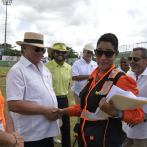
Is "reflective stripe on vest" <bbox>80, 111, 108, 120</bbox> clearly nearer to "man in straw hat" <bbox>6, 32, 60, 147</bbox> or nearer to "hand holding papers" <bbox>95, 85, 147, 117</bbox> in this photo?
"hand holding papers" <bbox>95, 85, 147, 117</bbox>

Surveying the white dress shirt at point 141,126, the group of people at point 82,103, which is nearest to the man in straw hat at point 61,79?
the group of people at point 82,103

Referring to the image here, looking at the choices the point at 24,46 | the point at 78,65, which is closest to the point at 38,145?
the point at 24,46

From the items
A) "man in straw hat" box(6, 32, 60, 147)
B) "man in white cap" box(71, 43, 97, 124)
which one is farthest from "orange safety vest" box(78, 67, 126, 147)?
"man in white cap" box(71, 43, 97, 124)

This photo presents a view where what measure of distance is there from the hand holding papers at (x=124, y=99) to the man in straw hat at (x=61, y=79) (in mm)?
2532

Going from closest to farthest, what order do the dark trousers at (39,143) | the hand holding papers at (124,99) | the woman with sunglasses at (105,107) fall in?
the hand holding papers at (124,99) → the woman with sunglasses at (105,107) → the dark trousers at (39,143)

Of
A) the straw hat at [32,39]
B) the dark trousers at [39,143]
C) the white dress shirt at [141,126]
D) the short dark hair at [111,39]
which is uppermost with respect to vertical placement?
the straw hat at [32,39]

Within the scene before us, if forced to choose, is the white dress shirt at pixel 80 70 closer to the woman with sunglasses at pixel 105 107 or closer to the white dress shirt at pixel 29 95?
the white dress shirt at pixel 29 95

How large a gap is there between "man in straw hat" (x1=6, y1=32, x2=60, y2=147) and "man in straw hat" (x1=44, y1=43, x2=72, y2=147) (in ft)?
4.44

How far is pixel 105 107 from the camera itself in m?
1.68

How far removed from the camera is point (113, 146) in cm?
178

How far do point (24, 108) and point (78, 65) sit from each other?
3521 millimetres

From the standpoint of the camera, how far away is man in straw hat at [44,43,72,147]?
4007mm

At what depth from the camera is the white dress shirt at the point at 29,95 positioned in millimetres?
2322

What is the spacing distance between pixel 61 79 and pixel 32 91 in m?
1.90
